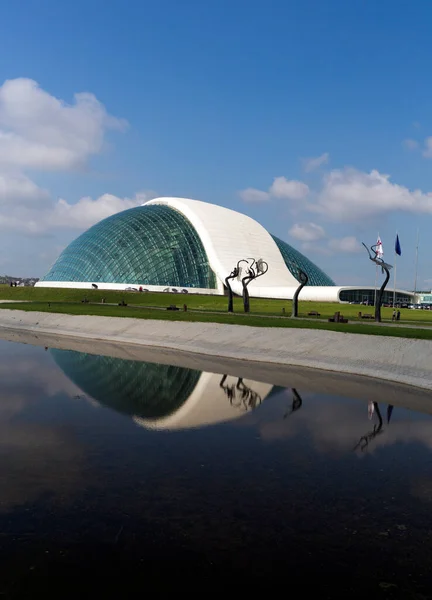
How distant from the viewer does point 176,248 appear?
3142 inches

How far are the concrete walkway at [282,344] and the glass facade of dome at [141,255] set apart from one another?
1451 inches

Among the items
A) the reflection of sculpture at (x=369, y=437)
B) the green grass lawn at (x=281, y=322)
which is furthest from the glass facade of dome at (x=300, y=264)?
the reflection of sculpture at (x=369, y=437)

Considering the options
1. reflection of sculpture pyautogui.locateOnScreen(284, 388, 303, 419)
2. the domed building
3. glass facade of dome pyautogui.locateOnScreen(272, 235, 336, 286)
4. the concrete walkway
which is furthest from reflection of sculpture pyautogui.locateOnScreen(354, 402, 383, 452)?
glass facade of dome pyautogui.locateOnScreen(272, 235, 336, 286)

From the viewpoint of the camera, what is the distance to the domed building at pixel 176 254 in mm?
75806

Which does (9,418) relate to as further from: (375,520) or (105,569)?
(375,520)

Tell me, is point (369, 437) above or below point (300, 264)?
below

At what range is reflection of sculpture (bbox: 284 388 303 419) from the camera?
50.4ft

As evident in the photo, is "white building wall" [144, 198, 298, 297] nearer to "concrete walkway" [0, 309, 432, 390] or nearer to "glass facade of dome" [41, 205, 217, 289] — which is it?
"glass facade of dome" [41, 205, 217, 289]

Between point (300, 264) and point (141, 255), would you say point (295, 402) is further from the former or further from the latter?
point (300, 264)

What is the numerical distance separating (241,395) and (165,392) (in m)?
2.42

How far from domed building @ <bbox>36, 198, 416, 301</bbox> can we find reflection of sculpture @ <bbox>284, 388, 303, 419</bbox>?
50.9 m

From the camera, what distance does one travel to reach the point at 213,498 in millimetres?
8727

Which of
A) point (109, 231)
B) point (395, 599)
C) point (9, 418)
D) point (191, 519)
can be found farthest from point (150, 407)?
point (109, 231)

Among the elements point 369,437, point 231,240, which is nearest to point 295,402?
point 369,437
